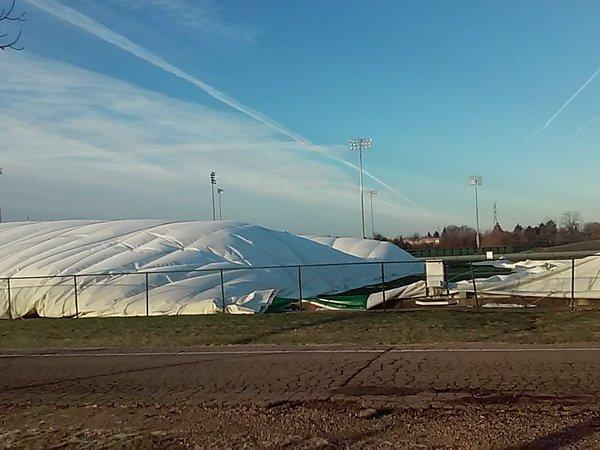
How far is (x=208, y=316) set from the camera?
2369 cm

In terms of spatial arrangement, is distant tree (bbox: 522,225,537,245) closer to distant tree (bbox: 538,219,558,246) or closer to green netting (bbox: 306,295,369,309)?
distant tree (bbox: 538,219,558,246)

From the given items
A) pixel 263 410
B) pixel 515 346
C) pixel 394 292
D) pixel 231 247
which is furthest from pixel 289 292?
pixel 263 410

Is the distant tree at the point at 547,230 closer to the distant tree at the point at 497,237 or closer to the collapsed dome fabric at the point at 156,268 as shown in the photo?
the distant tree at the point at 497,237

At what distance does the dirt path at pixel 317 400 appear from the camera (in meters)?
7.07

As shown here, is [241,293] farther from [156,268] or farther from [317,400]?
[317,400]

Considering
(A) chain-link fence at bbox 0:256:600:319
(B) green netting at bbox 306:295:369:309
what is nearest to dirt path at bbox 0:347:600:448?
(A) chain-link fence at bbox 0:256:600:319

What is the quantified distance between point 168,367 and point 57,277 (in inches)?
772

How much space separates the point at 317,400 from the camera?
8.93 metres

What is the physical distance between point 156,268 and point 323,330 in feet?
58.6

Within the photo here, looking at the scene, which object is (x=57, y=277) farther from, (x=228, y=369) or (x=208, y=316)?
(x=228, y=369)

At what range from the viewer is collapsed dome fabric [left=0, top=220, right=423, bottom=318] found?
28.8 m

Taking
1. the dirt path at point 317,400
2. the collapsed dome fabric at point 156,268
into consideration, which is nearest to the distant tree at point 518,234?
the collapsed dome fabric at point 156,268

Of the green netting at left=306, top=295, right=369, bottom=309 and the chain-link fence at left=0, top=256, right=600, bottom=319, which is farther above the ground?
the chain-link fence at left=0, top=256, right=600, bottom=319

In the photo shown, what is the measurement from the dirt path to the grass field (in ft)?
6.86
